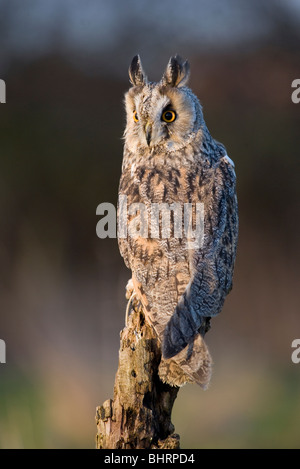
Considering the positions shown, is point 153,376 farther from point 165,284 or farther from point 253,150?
point 253,150

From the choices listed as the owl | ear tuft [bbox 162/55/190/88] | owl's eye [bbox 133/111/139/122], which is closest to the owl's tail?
the owl

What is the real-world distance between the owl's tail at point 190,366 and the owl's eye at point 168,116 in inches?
39.4

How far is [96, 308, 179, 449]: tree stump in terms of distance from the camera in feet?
7.23

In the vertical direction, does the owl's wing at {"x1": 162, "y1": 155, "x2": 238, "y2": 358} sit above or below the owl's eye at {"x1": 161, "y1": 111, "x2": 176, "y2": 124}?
below

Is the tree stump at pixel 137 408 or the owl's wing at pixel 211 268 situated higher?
the owl's wing at pixel 211 268

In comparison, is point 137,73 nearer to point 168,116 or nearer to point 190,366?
point 168,116

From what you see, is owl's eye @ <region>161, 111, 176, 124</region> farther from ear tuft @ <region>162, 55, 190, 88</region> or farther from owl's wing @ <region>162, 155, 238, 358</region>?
owl's wing @ <region>162, 155, 238, 358</region>

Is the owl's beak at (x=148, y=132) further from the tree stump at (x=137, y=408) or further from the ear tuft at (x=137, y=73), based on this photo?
the tree stump at (x=137, y=408)

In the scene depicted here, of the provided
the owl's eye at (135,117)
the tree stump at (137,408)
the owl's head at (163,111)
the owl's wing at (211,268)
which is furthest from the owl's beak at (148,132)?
the tree stump at (137,408)

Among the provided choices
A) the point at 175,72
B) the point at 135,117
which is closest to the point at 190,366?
the point at 135,117

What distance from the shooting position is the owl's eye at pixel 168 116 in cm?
247

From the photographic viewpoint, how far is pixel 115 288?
492 cm

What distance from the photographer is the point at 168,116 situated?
2.48 metres

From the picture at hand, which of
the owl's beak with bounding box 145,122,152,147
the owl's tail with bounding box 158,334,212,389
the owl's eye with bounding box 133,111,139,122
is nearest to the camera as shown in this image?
the owl's tail with bounding box 158,334,212,389
